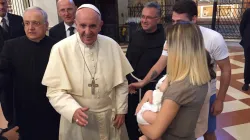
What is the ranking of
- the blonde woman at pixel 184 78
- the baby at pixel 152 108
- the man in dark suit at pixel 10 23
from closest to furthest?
the blonde woman at pixel 184 78 < the baby at pixel 152 108 < the man in dark suit at pixel 10 23

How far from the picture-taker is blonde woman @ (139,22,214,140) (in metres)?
1.18

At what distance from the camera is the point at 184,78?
3.93 ft

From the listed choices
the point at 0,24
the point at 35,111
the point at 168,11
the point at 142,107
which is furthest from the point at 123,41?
the point at 142,107

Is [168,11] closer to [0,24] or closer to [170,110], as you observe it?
[0,24]

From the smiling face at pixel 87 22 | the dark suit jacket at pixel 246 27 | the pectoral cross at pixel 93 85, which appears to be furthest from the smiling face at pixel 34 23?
the dark suit jacket at pixel 246 27

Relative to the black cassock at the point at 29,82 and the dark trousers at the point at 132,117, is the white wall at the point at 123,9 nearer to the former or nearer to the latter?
the dark trousers at the point at 132,117

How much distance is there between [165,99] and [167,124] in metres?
0.13

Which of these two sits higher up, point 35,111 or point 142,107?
point 142,107

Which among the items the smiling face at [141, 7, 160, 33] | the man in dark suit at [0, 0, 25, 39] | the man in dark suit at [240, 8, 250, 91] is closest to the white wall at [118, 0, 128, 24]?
the man in dark suit at [240, 8, 250, 91]

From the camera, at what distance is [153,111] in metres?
1.31

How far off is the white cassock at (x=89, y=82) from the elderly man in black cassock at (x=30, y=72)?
0.31 meters

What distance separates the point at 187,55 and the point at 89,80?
30.5 inches

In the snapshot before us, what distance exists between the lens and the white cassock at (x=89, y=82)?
1620 millimetres

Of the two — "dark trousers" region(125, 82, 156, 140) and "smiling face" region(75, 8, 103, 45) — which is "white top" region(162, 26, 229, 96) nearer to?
"smiling face" region(75, 8, 103, 45)
